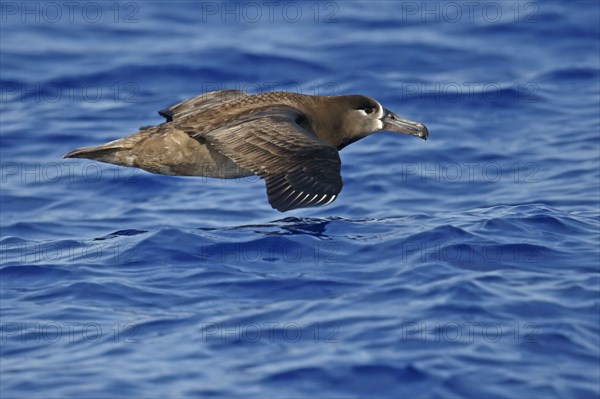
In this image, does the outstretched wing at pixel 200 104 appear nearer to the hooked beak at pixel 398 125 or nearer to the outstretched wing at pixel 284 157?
the outstretched wing at pixel 284 157

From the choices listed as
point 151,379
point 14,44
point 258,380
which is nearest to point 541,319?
point 258,380

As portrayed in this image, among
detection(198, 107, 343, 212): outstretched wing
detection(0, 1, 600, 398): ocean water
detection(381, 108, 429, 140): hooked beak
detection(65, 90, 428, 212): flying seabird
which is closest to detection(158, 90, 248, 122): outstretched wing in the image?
detection(65, 90, 428, 212): flying seabird

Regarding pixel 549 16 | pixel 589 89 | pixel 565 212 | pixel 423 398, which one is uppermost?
pixel 549 16

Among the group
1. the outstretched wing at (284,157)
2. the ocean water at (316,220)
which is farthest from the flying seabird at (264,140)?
the ocean water at (316,220)

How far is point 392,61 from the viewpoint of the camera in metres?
16.7

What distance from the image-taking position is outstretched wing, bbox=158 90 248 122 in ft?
38.4

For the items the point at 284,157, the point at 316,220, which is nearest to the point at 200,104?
the point at 316,220

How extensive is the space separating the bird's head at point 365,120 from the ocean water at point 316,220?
2.97 ft

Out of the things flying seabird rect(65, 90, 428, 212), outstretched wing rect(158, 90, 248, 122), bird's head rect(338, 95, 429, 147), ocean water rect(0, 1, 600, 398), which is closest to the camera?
ocean water rect(0, 1, 600, 398)

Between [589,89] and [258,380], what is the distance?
30.2 feet

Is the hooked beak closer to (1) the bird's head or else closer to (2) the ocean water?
(1) the bird's head

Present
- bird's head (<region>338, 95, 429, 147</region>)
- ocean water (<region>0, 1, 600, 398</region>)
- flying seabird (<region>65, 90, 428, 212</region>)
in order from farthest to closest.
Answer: bird's head (<region>338, 95, 429, 147</region>) < flying seabird (<region>65, 90, 428, 212</region>) < ocean water (<region>0, 1, 600, 398</region>)

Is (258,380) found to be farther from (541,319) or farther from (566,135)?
(566,135)

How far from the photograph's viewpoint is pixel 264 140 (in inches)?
394
